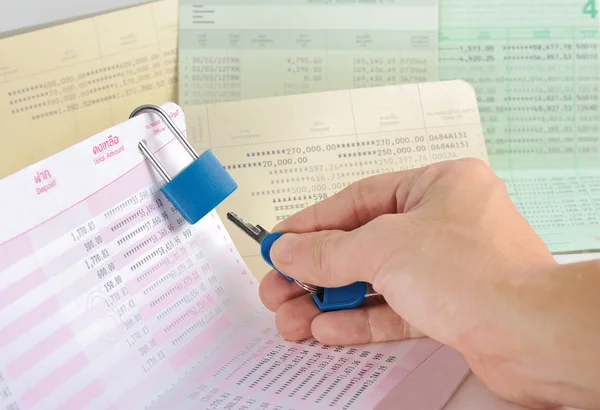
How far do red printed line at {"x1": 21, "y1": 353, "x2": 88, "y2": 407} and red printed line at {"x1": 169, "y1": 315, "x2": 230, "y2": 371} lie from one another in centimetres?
7

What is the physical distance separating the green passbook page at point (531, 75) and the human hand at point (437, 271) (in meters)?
0.35

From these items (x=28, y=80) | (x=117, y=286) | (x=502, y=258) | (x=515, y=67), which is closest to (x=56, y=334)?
(x=117, y=286)

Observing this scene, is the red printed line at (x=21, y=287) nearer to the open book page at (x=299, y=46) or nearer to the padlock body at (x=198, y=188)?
the padlock body at (x=198, y=188)

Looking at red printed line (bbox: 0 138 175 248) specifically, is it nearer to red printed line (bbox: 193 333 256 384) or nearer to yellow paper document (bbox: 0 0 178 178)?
red printed line (bbox: 193 333 256 384)

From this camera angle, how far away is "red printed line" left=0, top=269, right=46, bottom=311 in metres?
0.39

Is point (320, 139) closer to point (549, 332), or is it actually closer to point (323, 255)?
point (323, 255)

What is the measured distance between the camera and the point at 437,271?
41 centimetres

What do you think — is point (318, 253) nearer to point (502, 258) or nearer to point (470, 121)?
point (502, 258)

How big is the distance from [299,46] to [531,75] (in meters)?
0.32

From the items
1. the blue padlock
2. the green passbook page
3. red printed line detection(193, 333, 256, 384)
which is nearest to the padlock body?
the blue padlock

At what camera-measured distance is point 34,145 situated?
729 mm

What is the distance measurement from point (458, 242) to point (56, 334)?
0.29 metres

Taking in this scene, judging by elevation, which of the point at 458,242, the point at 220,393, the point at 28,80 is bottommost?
Answer: the point at 220,393

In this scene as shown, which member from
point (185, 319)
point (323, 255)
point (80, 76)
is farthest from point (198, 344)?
point (80, 76)
